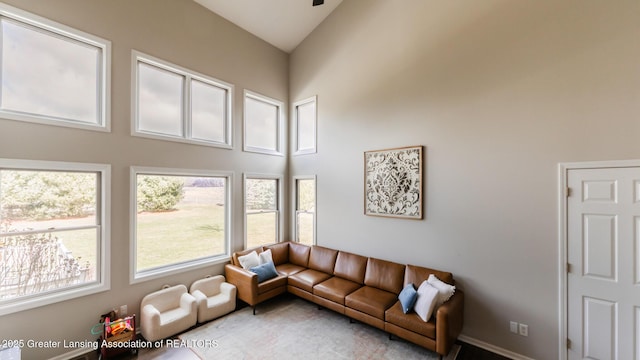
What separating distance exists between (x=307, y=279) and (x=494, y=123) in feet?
11.0

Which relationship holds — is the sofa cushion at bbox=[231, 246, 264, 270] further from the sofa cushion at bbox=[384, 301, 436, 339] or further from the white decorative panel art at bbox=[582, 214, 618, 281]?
the white decorative panel art at bbox=[582, 214, 618, 281]

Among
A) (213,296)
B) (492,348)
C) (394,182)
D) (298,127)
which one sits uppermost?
(298,127)

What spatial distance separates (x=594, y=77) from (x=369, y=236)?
3.18 meters

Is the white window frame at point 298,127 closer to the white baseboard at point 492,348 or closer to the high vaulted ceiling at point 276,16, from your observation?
the high vaulted ceiling at point 276,16

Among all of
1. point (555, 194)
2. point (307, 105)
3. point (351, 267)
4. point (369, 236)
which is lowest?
point (351, 267)

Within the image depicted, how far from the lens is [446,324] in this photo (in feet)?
8.46

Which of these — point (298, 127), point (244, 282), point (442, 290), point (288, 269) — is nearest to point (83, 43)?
point (298, 127)

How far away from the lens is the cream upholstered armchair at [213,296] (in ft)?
11.4

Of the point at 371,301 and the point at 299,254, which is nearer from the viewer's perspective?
the point at 371,301

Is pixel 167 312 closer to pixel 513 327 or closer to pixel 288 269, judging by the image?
pixel 288 269

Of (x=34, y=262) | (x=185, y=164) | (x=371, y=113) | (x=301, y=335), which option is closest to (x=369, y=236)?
(x=301, y=335)

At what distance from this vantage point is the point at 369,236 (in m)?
4.12

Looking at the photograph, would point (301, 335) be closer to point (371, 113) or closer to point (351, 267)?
point (351, 267)

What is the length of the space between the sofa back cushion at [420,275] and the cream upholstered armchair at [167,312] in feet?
9.60
